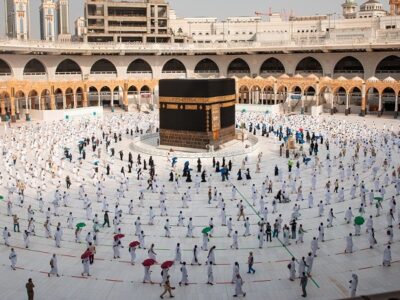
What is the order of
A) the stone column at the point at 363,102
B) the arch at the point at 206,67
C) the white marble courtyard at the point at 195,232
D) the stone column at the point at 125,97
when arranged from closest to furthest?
the white marble courtyard at the point at 195,232, the stone column at the point at 363,102, the stone column at the point at 125,97, the arch at the point at 206,67

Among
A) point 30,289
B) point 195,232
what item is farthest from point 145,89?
point 30,289

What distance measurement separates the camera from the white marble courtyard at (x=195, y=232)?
10.7 meters

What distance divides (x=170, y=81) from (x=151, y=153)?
437 cm

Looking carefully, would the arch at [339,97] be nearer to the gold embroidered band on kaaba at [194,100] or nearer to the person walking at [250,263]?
the gold embroidered band on kaaba at [194,100]

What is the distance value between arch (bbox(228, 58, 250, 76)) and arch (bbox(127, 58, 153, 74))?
917 cm

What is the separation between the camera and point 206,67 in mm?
52594

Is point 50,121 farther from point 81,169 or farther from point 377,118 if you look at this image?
point 377,118

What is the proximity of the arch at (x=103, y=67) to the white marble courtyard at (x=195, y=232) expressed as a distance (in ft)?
79.0

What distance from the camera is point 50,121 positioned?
3762cm

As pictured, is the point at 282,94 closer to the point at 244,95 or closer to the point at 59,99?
the point at 244,95

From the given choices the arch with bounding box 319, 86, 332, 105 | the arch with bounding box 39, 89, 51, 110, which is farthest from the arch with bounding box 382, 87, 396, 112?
the arch with bounding box 39, 89, 51, 110

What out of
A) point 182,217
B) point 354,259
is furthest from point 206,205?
point 354,259

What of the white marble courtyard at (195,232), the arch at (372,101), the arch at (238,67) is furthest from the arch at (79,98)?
the arch at (372,101)

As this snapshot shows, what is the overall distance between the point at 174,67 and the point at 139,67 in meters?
4.00
